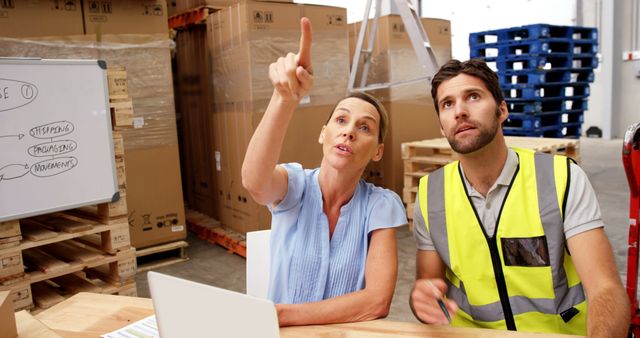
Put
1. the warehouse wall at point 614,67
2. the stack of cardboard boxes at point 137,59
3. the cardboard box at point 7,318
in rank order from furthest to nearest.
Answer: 1. the warehouse wall at point 614,67
2. the stack of cardboard boxes at point 137,59
3. the cardboard box at point 7,318

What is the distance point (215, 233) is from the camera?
566 centimetres

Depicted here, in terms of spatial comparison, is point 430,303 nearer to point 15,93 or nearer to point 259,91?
point 15,93

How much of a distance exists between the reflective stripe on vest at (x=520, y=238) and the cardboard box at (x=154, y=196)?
3.64m

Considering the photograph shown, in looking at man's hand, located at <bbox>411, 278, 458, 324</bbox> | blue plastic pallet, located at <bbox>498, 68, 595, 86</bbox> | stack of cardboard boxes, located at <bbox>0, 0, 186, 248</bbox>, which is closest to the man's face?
man's hand, located at <bbox>411, 278, 458, 324</bbox>

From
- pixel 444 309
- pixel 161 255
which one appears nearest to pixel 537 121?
pixel 161 255

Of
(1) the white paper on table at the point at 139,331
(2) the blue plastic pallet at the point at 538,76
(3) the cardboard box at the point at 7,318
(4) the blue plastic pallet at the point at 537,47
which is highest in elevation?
(4) the blue plastic pallet at the point at 537,47

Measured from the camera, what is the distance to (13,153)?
123 inches

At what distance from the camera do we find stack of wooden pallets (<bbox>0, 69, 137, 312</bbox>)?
3441 millimetres

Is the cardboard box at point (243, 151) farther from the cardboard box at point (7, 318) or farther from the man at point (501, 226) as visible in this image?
the cardboard box at point (7, 318)

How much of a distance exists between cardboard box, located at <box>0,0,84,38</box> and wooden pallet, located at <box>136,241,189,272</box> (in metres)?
2.04

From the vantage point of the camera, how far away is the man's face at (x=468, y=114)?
198 cm

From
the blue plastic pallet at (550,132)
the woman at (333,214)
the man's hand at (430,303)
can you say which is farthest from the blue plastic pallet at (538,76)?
the man's hand at (430,303)

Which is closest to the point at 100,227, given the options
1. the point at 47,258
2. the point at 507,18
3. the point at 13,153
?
the point at 47,258

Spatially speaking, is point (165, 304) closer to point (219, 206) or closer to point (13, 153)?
point (13, 153)
